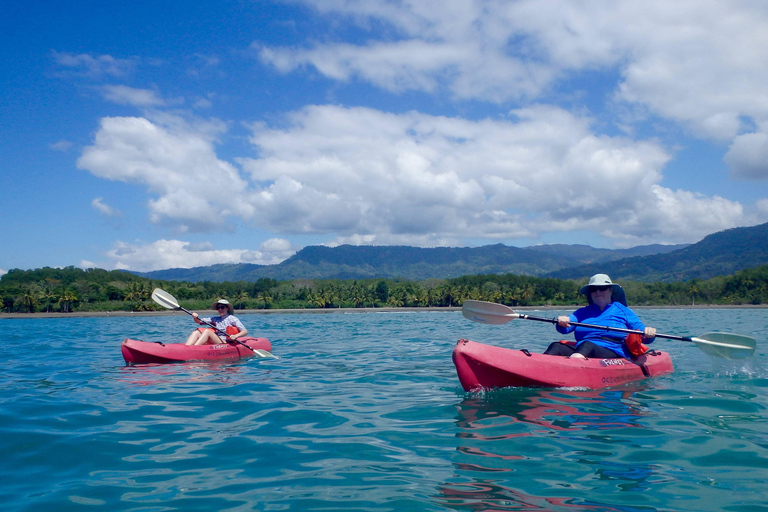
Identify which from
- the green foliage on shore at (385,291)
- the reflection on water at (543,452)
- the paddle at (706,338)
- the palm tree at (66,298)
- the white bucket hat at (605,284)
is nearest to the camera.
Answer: the reflection on water at (543,452)

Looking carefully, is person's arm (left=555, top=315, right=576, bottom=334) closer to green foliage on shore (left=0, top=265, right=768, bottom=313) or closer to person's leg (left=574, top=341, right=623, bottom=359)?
person's leg (left=574, top=341, right=623, bottom=359)

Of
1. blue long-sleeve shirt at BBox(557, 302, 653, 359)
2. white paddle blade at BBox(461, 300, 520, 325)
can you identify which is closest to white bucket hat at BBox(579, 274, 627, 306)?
blue long-sleeve shirt at BBox(557, 302, 653, 359)

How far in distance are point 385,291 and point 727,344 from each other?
369 feet

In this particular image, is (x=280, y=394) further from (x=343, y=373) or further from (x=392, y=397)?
(x=343, y=373)

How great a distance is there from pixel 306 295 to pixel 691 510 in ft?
376

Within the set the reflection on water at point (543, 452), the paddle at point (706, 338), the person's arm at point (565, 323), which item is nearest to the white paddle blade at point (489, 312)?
the paddle at point (706, 338)

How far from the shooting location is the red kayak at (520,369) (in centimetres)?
691

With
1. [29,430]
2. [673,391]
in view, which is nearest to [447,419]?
[673,391]

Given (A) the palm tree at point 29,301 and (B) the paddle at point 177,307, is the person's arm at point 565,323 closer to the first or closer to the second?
(B) the paddle at point 177,307

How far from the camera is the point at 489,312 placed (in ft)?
29.3

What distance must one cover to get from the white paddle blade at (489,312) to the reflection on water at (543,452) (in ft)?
6.04

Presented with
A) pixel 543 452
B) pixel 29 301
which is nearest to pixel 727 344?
pixel 543 452

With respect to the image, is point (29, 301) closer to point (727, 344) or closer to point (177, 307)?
point (177, 307)

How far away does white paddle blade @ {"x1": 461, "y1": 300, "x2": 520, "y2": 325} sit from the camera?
8.73 meters
